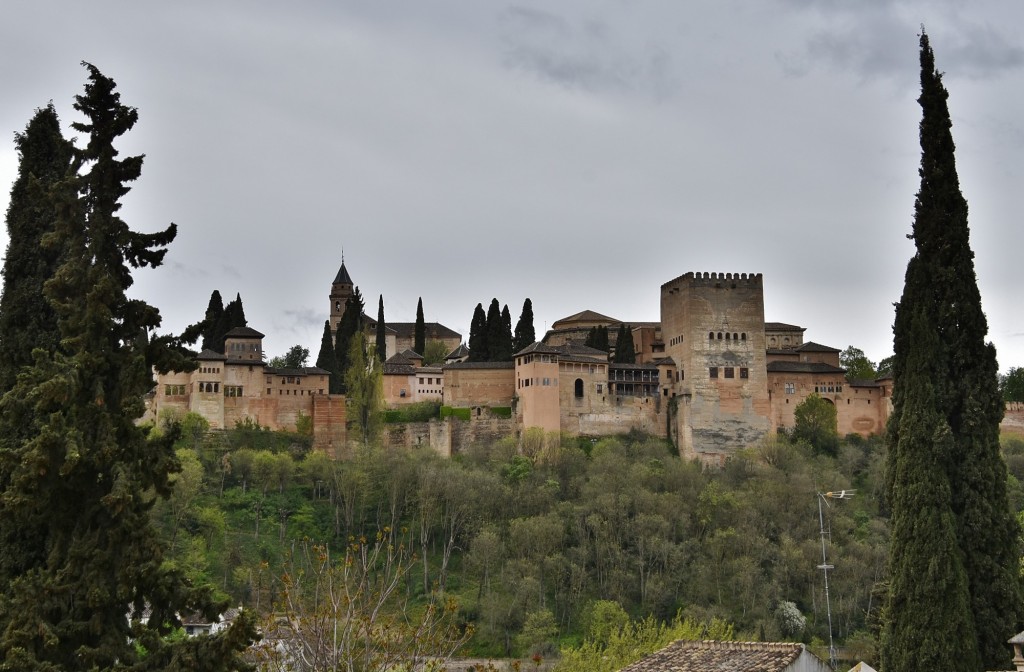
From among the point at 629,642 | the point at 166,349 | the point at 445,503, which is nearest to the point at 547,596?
the point at 445,503

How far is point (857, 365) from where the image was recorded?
78.1 meters

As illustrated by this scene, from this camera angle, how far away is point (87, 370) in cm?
1328

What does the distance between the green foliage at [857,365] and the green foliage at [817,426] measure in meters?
8.38

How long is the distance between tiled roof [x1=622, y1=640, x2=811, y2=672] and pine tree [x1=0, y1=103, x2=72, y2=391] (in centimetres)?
1202

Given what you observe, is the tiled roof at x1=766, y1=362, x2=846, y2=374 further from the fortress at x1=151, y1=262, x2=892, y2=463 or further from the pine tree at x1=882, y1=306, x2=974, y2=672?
the pine tree at x1=882, y1=306, x2=974, y2=672

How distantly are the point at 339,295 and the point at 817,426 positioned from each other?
3867cm

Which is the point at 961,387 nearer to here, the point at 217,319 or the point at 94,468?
the point at 94,468

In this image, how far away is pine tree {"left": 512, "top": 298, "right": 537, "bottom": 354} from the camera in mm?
67938

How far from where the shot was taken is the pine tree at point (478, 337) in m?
66.9

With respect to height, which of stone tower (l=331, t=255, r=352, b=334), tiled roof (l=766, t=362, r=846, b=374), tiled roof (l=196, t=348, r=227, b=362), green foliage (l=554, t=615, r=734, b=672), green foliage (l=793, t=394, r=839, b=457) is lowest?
green foliage (l=554, t=615, r=734, b=672)

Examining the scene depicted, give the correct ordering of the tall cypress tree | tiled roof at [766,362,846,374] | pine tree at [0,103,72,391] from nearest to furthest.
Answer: pine tree at [0,103,72,391], the tall cypress tree, tiled roof at [766,362,846,374]

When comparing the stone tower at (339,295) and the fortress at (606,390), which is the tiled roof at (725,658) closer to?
the fortress at (606,390)

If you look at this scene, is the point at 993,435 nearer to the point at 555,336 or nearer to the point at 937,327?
the point at 937,327

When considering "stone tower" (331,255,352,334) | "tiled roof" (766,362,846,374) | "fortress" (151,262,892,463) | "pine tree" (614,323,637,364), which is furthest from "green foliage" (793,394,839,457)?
"stone tower" (331,255,352,334)
